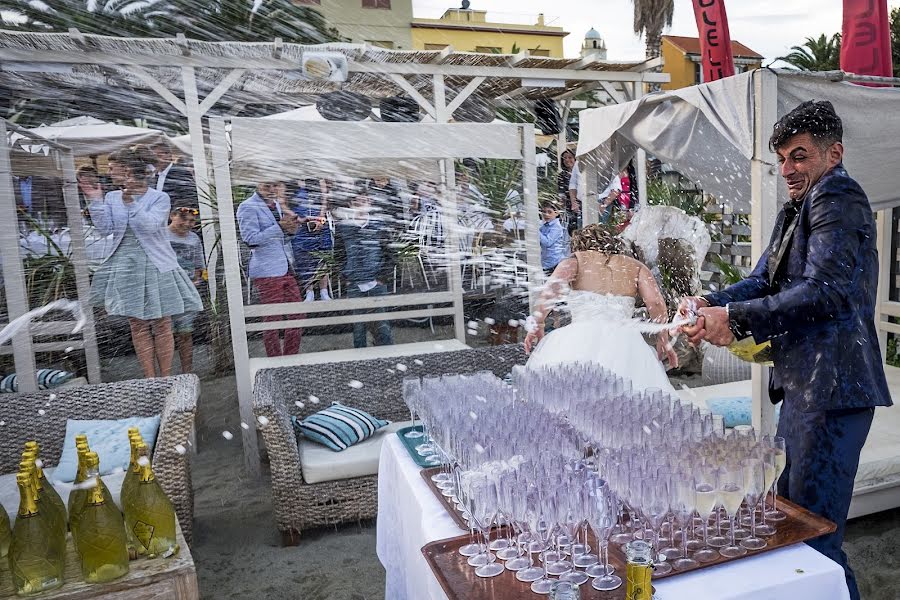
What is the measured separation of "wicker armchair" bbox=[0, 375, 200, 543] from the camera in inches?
120

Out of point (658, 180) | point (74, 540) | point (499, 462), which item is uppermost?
point (658, 180)

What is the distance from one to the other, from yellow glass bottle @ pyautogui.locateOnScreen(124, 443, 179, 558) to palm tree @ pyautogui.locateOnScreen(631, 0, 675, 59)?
1498 centimetres

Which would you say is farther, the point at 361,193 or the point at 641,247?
the point at 361,193

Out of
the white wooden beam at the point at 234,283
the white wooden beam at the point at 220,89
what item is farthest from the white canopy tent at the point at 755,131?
the white wooden beam at the point at 220,89

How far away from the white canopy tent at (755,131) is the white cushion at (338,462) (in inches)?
74.1

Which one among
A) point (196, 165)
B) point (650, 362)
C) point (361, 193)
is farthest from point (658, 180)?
point (650, 362)

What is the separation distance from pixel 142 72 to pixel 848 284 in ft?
21.1

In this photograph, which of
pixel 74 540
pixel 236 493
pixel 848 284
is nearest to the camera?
→ pixel 848 284

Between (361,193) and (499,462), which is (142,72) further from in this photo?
(499,462)

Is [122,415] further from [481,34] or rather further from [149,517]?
[481,34]

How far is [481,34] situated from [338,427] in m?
11.1

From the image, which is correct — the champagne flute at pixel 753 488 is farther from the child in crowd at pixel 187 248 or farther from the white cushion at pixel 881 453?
the child in crowd at pixel 187 248

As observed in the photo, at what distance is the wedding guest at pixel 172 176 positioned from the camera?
8.98 m

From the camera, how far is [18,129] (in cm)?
488
